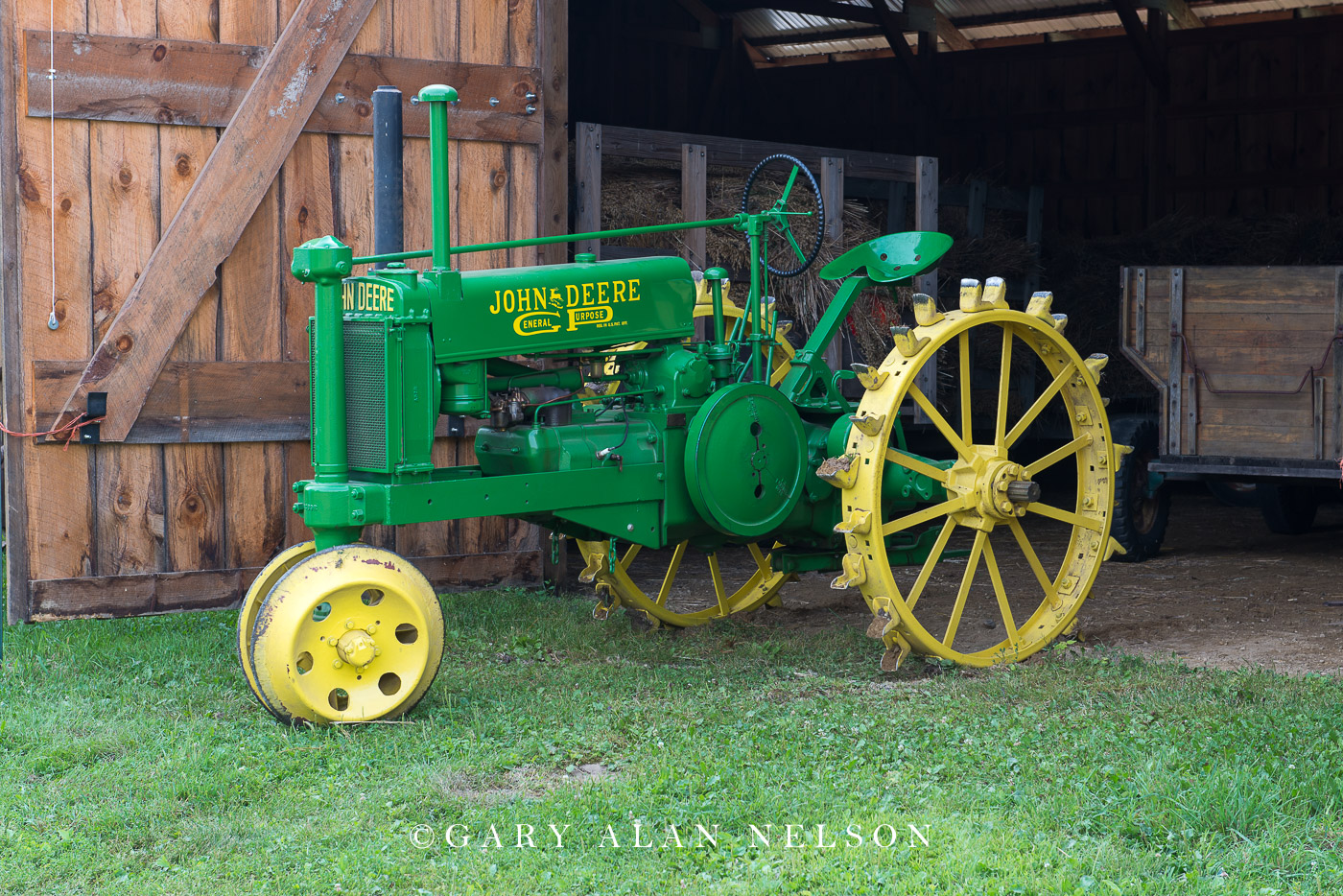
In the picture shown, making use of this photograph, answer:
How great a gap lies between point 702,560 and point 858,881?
4951 millimetres

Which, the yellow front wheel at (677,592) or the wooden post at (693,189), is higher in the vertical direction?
the wooden post at (693,189)

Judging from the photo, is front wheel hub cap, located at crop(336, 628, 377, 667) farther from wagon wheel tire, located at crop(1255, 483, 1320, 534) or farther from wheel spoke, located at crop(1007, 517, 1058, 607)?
wagon wheel tire, located at crop(1255, 483, 1320, 534)

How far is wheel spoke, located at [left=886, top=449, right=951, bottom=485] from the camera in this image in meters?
4.88

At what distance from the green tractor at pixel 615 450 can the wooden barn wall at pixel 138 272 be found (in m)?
1.14

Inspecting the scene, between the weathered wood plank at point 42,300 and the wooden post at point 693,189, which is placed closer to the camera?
the weathered wood plank at point 42,300

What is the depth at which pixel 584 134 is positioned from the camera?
6.97 metres

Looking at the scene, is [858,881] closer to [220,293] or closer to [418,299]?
[418,299]

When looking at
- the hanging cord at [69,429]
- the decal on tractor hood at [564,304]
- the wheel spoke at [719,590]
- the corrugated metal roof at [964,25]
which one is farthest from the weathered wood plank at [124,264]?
the corrugated metal roof at [964,25]

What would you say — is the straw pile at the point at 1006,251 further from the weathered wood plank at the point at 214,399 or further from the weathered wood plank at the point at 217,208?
the weathered wood plank at the point at 214,399

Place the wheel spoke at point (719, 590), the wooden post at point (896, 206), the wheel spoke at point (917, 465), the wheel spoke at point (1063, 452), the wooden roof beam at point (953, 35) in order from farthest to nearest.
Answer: the wooden roof beam at point (953, 35), the wooden post at point (896, 206), the wheel spoke at point (719, 590), the wheel spoke at point (1063, 452), the wheel spoke at point (917, 465)

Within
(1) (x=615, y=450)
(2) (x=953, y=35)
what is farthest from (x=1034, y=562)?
(2) (x=953, y=35)

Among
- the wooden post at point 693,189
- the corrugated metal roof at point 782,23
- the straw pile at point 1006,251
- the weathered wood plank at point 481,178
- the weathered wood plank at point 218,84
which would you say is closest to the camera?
the weathered wood plank at point 218,84

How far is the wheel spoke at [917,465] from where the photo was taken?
4879 millimetres

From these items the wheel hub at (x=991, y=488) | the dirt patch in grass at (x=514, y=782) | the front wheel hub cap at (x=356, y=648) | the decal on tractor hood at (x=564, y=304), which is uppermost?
the decal on tractor hood at (x=564, y=304)
